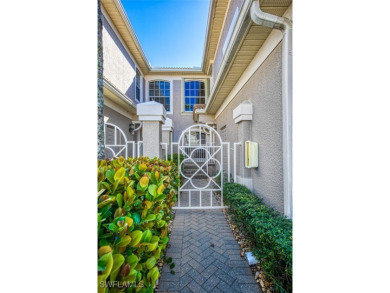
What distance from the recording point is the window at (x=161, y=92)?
1200cm

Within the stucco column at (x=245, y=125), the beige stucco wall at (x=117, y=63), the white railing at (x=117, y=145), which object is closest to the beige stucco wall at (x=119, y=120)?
the white railing at (x=117, y=145)

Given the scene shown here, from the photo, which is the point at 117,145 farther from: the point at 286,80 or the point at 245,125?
the point at 286,80

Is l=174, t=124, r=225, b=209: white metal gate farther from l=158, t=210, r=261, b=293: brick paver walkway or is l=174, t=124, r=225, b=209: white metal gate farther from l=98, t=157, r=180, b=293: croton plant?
l=98, t=157, r=180, b=293: croton plant

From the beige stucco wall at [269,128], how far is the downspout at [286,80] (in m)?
0.27

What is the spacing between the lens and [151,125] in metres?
4.00

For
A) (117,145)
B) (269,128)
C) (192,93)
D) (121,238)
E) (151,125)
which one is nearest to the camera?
(121,238)

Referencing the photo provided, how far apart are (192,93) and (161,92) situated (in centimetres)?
231

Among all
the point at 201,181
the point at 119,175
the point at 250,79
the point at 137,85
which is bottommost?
the point at 201,181

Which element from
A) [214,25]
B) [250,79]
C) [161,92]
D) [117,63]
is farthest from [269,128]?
[161,92]

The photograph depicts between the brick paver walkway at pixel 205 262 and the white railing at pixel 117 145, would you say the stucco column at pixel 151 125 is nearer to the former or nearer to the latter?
the white railing at pixel 117 145
